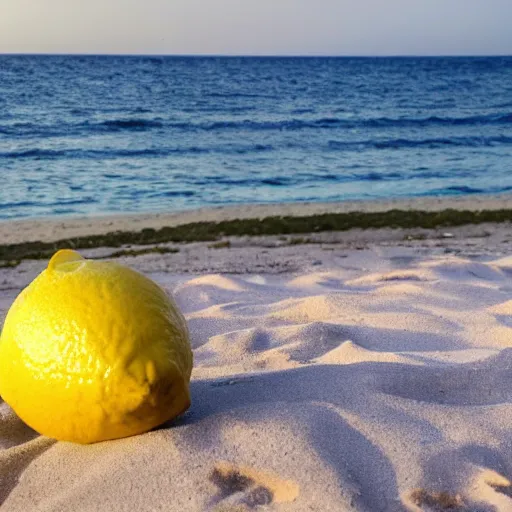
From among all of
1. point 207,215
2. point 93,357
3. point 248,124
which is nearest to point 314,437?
point 93,357

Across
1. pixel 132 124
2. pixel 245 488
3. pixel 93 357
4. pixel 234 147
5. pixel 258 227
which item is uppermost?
pixel 93 357

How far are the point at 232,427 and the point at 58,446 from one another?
0.63m

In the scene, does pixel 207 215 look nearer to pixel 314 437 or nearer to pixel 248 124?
pixel 314 437

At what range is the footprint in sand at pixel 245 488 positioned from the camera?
2.00 meters

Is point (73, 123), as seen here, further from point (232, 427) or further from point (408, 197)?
point (232, 427)

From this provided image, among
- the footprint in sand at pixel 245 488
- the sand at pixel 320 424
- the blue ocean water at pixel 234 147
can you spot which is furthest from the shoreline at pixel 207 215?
the footprint in sand at pixel 245 488

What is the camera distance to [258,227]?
8.97 metres

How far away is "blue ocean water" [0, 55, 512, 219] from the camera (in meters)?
14.2

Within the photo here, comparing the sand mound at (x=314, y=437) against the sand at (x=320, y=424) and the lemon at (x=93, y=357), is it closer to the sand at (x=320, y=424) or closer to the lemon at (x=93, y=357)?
the sand at (x=320, y=424)

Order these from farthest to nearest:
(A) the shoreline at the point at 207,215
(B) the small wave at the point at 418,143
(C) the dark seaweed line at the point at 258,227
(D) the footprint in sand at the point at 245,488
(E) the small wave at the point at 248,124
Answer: (E) the small wave at the point at 248,124 < (B) the small wave at the point at 418,143 < (A) the shoreline at the point at 207,215 < (C) the dark seaweed line at the point at 258,227 < (D) the footprint in sand at the point at 245,488

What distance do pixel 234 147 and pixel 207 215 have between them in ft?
31.1

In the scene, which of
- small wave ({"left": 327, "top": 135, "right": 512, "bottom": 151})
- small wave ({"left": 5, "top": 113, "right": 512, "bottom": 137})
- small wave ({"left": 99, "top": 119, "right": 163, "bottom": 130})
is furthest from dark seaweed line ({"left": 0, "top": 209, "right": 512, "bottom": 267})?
small wave ({"left": 99, "top": 119, "right": 163, "bottom": 130})

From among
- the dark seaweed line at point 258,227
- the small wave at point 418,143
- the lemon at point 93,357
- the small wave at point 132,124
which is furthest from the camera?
the small wave at point 132,124

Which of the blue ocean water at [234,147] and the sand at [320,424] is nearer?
the sand at [320,424]
